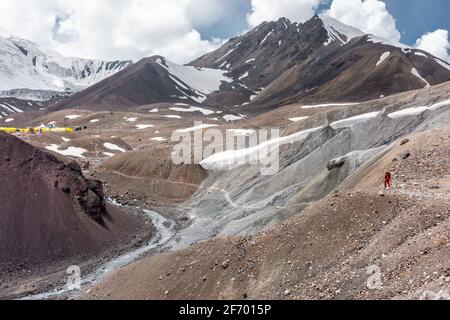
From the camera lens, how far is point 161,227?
1734 inches

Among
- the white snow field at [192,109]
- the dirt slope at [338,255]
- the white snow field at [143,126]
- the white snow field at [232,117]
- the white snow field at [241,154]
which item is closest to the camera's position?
the dirt slope at [338,255]

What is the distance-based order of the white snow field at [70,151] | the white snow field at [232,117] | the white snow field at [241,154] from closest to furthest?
the white snow field at [241,154], the white snow field at [70,151], the white snow field at [232,117]

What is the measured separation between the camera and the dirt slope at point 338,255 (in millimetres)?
14492

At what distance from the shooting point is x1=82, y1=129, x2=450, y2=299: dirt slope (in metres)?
14.5

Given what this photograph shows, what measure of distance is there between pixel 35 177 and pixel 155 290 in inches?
742

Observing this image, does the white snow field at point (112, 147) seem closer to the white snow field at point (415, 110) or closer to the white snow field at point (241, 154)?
the white snow field at point (241, 154)

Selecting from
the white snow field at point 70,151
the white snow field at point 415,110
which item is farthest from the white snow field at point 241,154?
the white snow field at point 70,151

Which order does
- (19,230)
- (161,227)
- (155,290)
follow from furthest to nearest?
1. (161,227)
2. (19,230)
3. (155,290)

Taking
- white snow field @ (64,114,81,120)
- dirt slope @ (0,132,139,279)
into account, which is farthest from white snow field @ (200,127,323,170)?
white snow field @ (64,114,81,120)

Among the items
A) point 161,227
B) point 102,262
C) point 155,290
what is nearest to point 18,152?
point 102,262

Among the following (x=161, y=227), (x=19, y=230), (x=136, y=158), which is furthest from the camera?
(x=136, y=158)

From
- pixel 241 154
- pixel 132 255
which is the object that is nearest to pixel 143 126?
pixel 241 154
